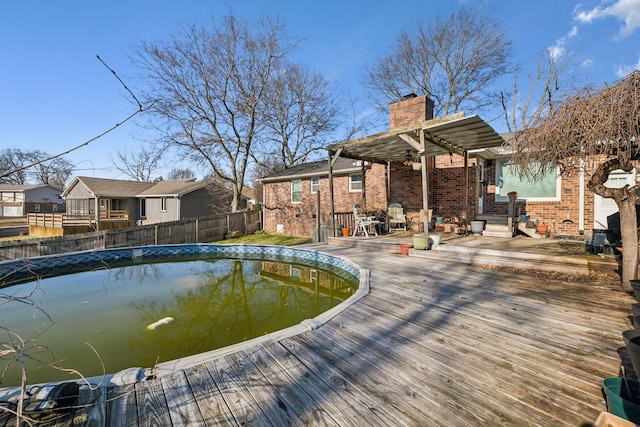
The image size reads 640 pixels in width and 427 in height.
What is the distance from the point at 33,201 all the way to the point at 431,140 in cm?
4106

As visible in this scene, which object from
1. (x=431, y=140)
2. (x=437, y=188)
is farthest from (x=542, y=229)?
(x=431, y=140)

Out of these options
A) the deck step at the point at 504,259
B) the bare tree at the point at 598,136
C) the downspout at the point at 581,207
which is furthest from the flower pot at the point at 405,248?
the downspout at the point at 581,207

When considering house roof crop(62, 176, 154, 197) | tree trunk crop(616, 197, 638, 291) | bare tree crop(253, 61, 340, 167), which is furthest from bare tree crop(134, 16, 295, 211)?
tree trunk crop(616, 197, 638, 291)

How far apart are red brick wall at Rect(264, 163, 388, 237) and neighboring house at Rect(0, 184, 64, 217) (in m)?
30.5

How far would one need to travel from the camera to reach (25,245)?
848 cm

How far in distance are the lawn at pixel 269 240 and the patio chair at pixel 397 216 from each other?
4.30 metres

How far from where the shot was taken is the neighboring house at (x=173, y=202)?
21.4 m

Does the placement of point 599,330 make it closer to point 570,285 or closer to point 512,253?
point 570,285

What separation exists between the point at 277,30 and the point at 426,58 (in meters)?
9.99

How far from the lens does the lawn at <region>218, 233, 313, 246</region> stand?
13664 millimetres

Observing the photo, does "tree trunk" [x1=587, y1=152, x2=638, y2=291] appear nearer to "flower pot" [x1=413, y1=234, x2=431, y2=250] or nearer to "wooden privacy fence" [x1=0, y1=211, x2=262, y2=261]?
"flower pot" [x1=413, y1=234, x2=431, y2=250]

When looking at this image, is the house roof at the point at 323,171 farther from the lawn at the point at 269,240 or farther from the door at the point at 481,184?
the door at the point at 481,184

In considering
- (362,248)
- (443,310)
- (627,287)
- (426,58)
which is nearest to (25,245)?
(362,248)

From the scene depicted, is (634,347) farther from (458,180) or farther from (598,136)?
(458,180)
